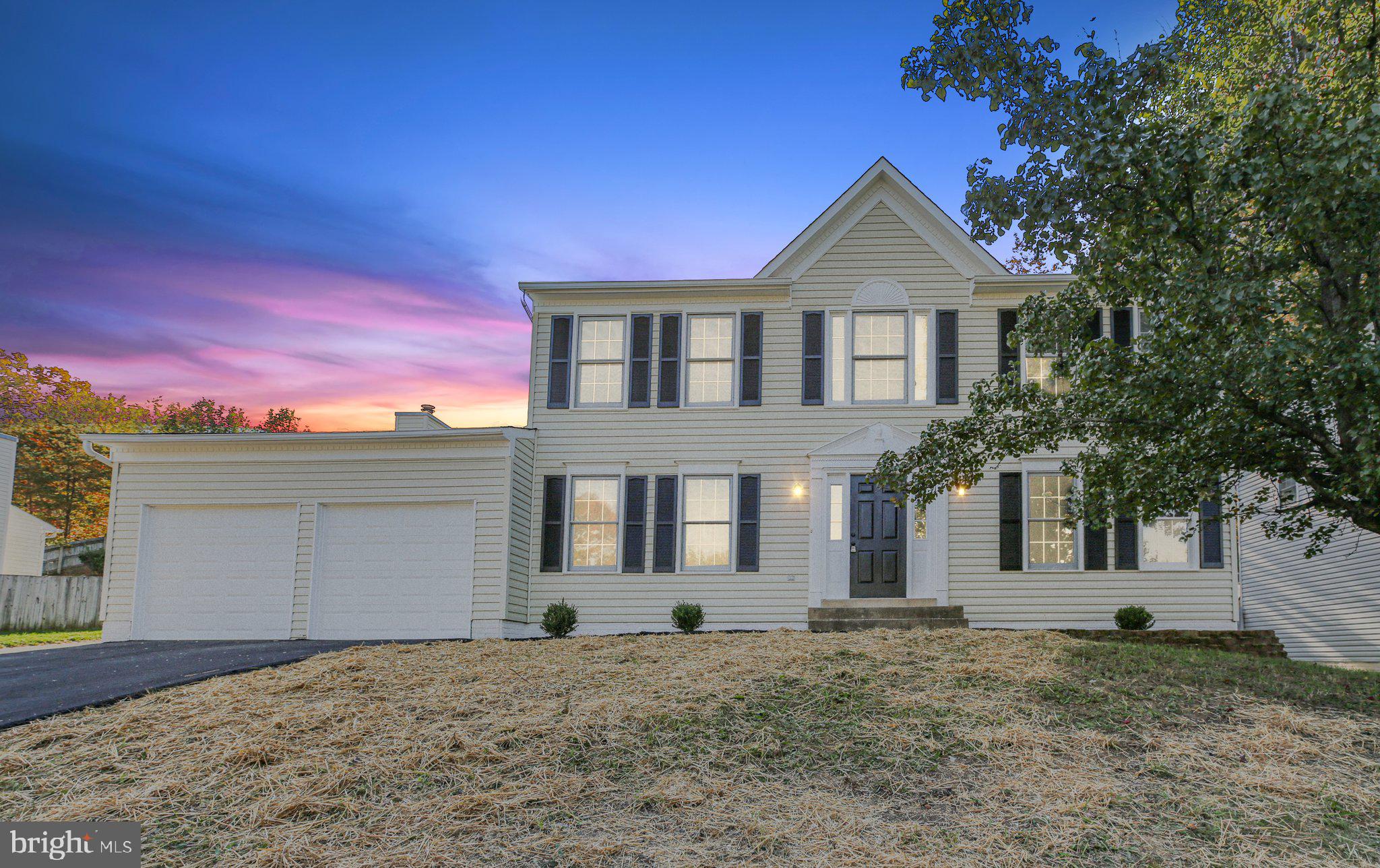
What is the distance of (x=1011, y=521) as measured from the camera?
13.0 metres

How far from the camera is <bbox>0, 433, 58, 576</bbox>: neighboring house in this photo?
22594 mm

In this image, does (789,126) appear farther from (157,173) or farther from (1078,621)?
(157,173)

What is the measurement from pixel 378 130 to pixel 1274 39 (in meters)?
12.9

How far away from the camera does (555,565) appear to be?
44.4 ft

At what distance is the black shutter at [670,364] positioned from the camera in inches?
543

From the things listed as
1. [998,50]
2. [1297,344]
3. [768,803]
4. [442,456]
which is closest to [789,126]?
[998,50]

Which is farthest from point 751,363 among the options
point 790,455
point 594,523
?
point 594,523

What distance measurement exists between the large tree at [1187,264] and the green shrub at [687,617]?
4.92 meters

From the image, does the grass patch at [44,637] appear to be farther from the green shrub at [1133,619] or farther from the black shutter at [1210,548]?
the black shutter at [1210,548]

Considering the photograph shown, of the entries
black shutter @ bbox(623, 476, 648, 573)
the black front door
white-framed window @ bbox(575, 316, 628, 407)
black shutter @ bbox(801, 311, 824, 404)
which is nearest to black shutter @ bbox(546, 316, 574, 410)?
white-framed window @ bbox(575, 316, 628, 407)

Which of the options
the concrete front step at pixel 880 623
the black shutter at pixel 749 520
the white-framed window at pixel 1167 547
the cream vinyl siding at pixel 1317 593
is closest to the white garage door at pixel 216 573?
the black shutter at pixel 749 520

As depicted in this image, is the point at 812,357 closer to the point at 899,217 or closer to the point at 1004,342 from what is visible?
the point at 899,217

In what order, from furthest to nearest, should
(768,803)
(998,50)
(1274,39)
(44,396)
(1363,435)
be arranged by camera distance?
1. (44,396)
2. (1274,39)
3. (998,50)
4. (1363,435)
5. (768,803)

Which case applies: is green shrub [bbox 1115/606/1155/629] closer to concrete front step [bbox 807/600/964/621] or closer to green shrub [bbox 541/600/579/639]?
concrete front step [bbox 807/600/964/621]
